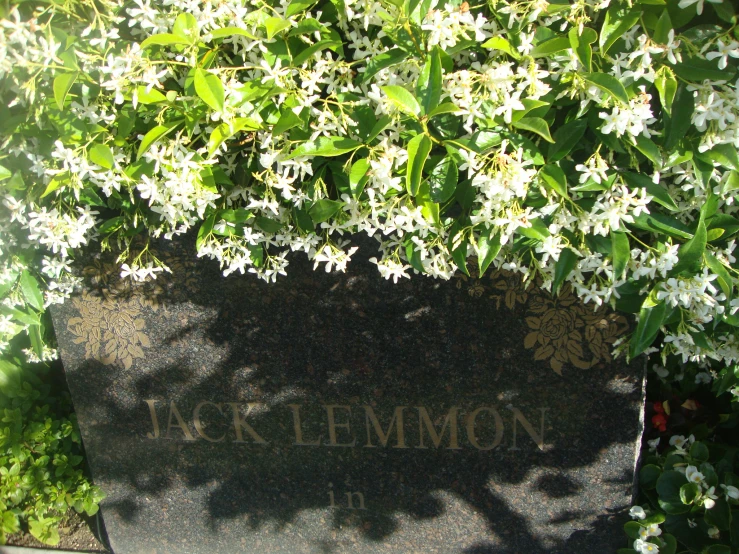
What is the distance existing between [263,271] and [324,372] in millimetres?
463

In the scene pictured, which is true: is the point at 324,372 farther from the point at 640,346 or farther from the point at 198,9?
the point at 198,9

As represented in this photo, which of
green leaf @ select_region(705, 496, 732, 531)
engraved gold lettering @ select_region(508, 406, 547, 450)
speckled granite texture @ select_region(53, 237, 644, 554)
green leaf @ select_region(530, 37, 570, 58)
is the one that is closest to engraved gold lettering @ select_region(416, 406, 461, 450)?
speckled granite texture @ select_region(53, 237, 644, 554)

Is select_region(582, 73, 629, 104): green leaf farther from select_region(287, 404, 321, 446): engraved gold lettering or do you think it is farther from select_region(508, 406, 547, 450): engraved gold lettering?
select_region(287, 404, 321, 446): engraved gold lettering

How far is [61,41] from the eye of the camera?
1.55m

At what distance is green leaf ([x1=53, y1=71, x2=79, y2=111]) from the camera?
149cm

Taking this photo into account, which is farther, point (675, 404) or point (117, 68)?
point (675, 404)

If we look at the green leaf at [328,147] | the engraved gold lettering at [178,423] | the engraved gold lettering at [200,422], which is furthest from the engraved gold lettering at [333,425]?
the green leaf at [328,147]

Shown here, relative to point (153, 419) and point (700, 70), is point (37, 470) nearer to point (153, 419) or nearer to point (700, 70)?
point (153, 419)

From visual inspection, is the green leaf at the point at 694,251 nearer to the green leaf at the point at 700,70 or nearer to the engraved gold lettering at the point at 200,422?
the green leaf at the point at 700,70

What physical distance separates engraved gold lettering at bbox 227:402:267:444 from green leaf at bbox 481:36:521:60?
61.3 inches

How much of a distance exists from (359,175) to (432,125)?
20 centimetres

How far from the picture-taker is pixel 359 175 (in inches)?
57.5

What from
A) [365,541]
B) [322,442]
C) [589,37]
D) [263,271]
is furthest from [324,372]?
[589,37]

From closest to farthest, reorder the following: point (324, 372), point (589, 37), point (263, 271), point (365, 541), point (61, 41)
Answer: point (589, 37), point (61, 41), point (263, 271), point (324, 372), point (365, 541)
